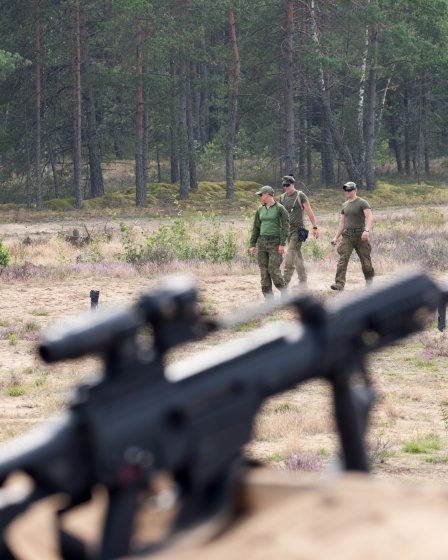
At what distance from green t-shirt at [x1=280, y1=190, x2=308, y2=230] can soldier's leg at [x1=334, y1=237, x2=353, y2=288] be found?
2.22 feet

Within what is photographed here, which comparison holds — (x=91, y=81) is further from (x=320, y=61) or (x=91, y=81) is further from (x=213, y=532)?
(x=213, y=532)

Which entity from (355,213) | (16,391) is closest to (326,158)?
(355,213)

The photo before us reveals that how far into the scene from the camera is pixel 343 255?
60.8 feet

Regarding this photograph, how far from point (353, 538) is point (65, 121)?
57458 mm

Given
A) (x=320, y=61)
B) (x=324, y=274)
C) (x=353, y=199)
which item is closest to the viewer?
(x=353, y=199)

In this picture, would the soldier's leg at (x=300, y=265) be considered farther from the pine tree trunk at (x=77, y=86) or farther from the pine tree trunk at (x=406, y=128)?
the pine tree trunk at (x=406, y=128)

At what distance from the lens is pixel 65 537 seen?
7.35 ft

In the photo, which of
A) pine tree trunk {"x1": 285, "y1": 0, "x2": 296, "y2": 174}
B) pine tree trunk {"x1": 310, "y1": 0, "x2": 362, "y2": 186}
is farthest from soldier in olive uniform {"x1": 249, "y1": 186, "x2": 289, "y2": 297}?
pine tree trunk {"x1": 310, "y1": 0, "x2": 362, "y2": 186}

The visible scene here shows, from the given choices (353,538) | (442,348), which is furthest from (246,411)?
(442,348)

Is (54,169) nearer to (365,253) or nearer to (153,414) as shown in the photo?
(365,253)

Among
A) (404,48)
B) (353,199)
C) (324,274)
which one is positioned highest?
(404,48)

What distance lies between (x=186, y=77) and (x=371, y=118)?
35.5ft

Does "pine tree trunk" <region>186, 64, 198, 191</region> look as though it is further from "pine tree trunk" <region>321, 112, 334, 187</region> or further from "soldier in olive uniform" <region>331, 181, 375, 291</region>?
"soldier in olive uniform" <region>331, 181, 375, 291</region>

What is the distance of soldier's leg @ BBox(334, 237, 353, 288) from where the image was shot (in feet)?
59.8
